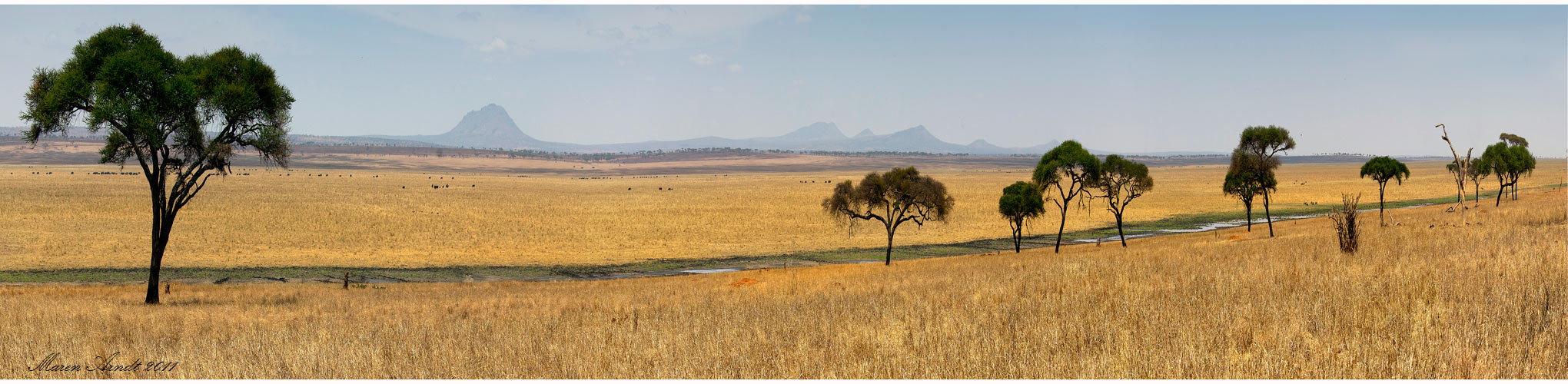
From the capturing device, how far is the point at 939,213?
150ft

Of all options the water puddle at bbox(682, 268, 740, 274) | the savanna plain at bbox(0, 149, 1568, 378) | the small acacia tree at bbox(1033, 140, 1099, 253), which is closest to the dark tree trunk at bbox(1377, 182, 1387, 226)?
the savanna plain at bbox(0, 149, 1568, 378)

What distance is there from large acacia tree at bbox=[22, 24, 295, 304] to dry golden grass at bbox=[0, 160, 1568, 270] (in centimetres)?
2374

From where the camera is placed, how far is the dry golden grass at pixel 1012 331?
7750 millimetres

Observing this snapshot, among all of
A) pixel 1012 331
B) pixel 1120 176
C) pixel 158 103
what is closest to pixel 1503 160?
pixel 1120 176

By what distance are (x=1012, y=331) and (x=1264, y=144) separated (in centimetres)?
4481

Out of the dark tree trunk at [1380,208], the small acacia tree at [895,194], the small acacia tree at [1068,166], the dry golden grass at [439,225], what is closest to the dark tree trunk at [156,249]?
the dry golden grass at [439,225]

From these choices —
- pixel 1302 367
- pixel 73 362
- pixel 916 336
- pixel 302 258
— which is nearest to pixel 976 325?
pixel 916 336

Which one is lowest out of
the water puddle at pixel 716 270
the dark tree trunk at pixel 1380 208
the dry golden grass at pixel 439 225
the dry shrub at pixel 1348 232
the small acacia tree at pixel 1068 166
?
the water puddle at pixel 716 270

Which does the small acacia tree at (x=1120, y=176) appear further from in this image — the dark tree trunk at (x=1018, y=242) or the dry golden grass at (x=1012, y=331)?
the dry golden grass at (x=1012, y=331)

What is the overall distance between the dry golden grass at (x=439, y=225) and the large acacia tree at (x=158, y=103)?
23744 millimetres

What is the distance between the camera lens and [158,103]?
71.4ft

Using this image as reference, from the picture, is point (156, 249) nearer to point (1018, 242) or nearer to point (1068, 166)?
point (1068, 166)

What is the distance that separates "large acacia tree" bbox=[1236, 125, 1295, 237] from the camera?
45.9 metres

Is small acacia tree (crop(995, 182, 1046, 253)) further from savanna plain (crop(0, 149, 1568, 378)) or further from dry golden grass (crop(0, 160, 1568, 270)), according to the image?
savanna plain (crop(0, 149, 1568, 378))
